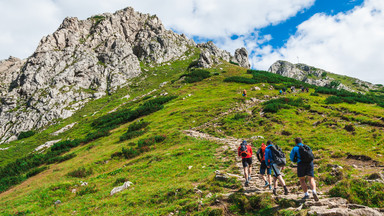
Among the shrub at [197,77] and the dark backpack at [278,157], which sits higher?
the shrub at [197,77]

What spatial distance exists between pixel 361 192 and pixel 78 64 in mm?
142190

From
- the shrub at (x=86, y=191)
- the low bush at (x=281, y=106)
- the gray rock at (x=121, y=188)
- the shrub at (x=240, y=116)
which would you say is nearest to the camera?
the gray rock at (x=121, y=188)

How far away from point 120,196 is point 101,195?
2.59 metres

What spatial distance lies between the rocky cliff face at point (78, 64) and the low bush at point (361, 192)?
11013 centimetres

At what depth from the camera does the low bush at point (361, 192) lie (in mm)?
7320

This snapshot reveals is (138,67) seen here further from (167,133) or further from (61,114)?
(167,133)

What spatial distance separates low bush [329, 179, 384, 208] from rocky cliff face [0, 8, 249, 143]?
110130 mm

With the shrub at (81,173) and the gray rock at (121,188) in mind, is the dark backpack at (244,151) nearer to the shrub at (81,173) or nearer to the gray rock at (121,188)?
the gray rock at (121,188)

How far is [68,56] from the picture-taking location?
12394cm

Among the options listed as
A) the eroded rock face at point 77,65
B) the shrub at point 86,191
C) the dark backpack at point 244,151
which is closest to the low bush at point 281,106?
the dark backpack at point 244,151

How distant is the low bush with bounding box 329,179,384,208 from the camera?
7.32m

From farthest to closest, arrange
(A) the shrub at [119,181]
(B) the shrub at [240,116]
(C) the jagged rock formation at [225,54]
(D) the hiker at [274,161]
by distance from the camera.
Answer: (C) the jagged rock formation at [225,54] → (B) the shrub at [240,116] → (A) the shrub at [119,181] → (D) the hiker at [274,161]

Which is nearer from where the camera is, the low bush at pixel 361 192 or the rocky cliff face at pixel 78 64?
the low bush at pixel 361 192

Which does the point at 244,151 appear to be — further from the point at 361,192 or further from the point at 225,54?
the point at 225,54
